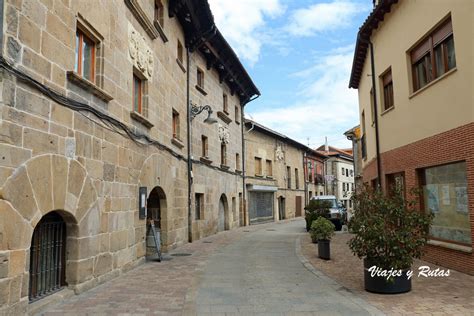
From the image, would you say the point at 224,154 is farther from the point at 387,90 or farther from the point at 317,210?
the point at 387,90

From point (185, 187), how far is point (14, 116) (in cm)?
862

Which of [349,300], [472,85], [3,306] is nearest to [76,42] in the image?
[3,306]

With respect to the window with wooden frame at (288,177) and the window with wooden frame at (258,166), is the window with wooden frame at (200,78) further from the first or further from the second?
the window with wooden frame at (288,177)

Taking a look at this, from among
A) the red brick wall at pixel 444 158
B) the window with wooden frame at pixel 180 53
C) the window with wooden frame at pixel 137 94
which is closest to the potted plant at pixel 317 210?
the red brick wall at pixel 444 158

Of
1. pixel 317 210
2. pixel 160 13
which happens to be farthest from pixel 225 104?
pixel 160 13

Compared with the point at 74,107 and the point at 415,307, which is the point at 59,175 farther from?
the point at 415,307

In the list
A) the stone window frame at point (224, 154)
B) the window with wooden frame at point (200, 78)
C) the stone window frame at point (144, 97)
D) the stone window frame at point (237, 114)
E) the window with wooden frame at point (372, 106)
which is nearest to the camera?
the stone window frame at point (144, 97)

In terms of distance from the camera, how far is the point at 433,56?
28.7ft

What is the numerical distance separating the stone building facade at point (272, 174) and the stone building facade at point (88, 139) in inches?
432

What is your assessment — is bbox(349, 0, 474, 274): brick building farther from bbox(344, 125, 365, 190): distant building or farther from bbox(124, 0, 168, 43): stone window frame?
bbox(344, 125, 365, 190): distant building

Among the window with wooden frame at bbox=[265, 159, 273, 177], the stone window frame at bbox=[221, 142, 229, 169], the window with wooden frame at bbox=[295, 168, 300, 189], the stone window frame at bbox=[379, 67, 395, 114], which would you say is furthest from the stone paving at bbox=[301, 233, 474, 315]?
the window with wooden frame at bbox=[295, 168, 300, 189]

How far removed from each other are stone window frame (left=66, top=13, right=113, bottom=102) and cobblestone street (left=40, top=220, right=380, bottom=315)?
10.7 feet

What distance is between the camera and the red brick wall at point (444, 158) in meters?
7.34

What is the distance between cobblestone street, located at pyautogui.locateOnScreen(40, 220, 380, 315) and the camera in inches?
209
